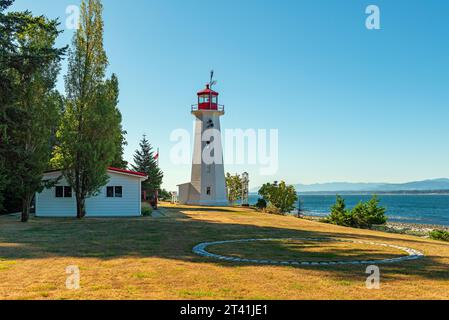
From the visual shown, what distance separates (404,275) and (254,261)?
10.9ft

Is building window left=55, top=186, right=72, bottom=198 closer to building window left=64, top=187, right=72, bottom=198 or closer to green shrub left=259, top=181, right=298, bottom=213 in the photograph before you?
building window left=64, top=187, right=72, bottom=198

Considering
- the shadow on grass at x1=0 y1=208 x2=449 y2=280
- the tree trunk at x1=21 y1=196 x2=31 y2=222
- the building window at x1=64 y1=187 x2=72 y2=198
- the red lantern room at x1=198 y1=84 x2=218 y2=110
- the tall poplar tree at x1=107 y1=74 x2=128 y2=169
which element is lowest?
the shadow on grass at x1=0 y1=208 x2=449 y2=280

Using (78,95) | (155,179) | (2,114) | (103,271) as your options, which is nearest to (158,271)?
(103,271)

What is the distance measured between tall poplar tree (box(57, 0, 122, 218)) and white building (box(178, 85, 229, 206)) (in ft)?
63.3

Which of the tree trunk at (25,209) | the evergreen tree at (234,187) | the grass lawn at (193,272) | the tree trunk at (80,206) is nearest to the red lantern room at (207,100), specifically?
the evergreen tree at (234,187)

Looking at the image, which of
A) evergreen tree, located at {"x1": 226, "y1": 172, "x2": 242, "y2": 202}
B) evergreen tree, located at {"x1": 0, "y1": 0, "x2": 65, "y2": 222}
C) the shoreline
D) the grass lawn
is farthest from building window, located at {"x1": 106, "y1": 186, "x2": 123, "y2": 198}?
evergreen tree, located at {"x1": 226, "y1": 172, "x2": 242, "y2": 202}

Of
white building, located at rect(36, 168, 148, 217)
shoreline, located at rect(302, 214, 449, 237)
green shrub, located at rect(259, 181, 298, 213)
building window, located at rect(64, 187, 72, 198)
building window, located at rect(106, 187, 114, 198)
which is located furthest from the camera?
green shrub, located at rect(259, 181, 298, 213)

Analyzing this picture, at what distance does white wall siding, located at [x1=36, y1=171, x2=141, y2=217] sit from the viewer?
86.8ft

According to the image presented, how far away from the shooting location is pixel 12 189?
21.6 meters

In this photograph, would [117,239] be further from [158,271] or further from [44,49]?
[44,49]

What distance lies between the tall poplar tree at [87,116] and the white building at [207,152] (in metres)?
19.3

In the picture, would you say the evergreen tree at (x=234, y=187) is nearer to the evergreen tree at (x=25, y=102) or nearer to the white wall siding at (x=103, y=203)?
the white wall siding at (x=103, y=203)

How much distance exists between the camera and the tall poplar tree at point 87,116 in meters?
23.7

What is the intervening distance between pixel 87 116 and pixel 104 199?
6114 mm
